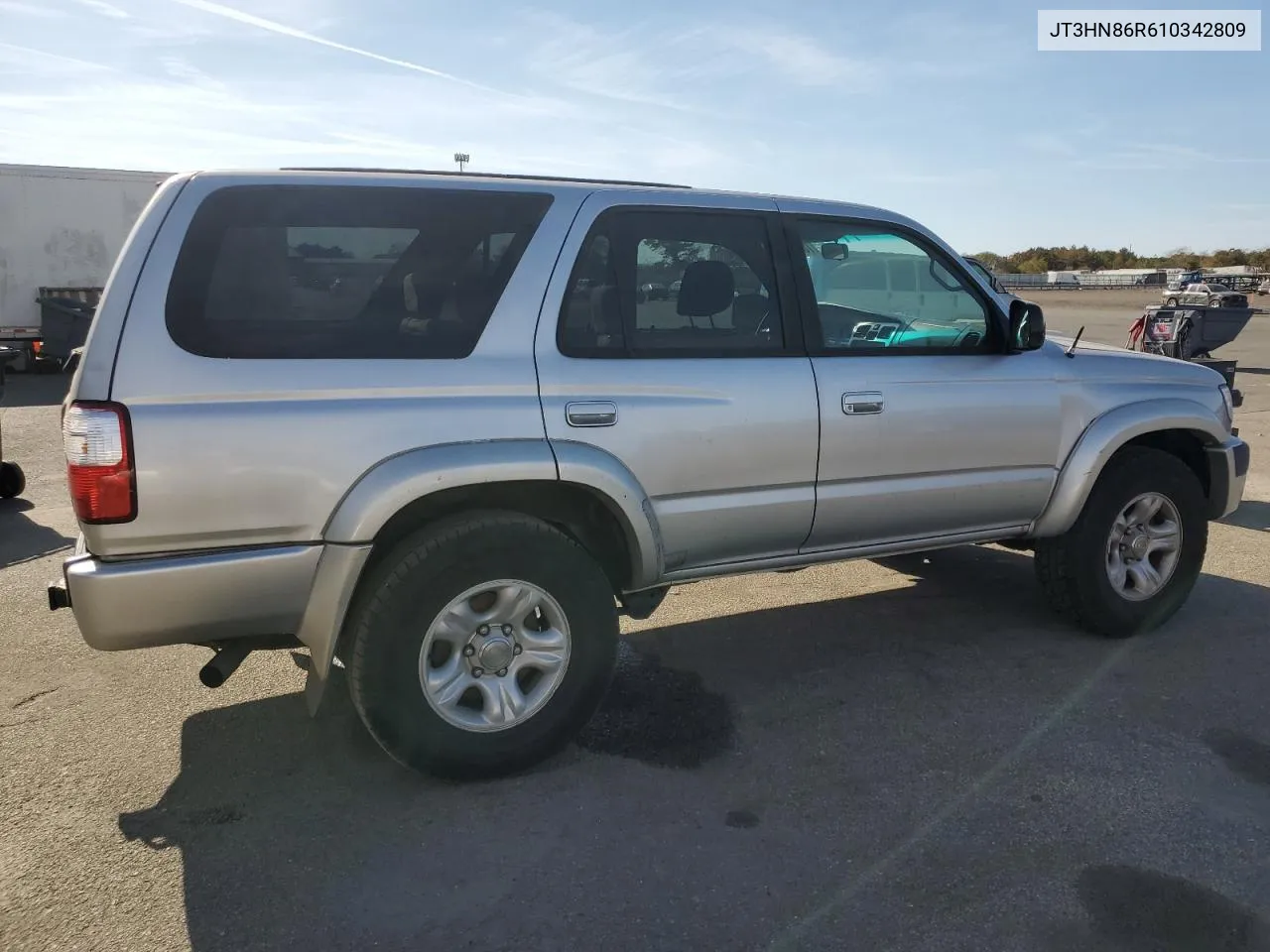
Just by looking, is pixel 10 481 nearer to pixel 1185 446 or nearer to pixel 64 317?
pixel 1185 446

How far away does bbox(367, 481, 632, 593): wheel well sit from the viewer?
3.25 metres

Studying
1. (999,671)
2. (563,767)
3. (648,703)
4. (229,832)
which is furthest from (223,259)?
(999,671)

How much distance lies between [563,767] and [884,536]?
1628mm

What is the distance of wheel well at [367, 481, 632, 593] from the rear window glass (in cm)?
46

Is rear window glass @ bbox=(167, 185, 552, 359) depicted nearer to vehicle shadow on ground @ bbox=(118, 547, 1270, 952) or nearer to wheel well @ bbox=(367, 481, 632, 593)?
wheel well @ bbox=(367, 481, 632, 593)

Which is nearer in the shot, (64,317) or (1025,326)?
(1025,326)

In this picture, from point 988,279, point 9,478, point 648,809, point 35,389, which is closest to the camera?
point 648,809

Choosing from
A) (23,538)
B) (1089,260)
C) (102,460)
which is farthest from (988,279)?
(1089,260)

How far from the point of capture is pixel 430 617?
10.4 feet

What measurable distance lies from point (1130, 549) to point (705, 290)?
252 centimetres

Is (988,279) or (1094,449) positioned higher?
(988,279)

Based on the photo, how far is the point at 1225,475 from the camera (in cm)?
488

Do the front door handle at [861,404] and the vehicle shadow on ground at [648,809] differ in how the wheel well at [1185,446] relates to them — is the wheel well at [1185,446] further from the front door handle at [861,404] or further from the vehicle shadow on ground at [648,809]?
the front door handle at [861,404]

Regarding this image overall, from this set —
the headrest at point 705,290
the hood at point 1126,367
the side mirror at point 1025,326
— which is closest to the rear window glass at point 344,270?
the headrest at point 705,290
